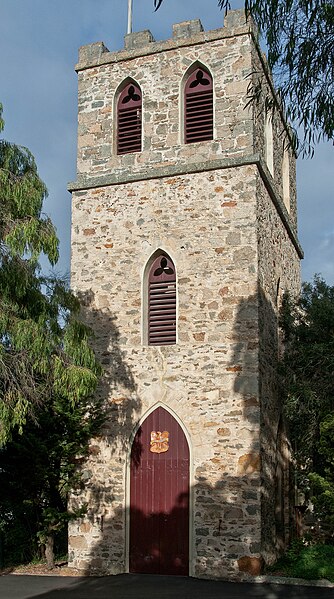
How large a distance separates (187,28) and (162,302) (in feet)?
18.5

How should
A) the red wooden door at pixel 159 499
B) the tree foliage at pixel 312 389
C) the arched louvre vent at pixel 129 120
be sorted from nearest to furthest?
the red wooden door at pixel 159 499 < the tree foliage at pixel 312 389 < the arched louvre vent at pixel 129 120

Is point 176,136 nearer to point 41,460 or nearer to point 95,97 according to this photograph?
point 95,97

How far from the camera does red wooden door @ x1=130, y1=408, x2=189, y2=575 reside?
13.7 metres

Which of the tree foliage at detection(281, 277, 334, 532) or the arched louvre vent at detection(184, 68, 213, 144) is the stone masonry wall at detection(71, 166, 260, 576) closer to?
the arched louvre vent at detection(184, 68, 213, 144)

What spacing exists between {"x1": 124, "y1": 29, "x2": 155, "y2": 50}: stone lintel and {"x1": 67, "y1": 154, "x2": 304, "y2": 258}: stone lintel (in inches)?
110

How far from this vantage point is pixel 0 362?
1117 centimetres

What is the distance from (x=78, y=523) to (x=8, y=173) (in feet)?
21.9

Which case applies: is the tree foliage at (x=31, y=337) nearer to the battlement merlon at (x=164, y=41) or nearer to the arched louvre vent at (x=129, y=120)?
the arched louvre vent at (x=129, y=120)

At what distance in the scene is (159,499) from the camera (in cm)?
1393

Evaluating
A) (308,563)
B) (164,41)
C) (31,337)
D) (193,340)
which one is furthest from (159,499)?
(164,41)

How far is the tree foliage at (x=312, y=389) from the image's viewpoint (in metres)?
14.0

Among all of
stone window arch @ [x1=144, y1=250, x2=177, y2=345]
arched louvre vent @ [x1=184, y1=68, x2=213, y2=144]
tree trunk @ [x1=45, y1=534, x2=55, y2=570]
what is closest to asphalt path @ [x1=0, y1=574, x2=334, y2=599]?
tree trunk @ [x1=45, y1=534, x2=55, y2=570]

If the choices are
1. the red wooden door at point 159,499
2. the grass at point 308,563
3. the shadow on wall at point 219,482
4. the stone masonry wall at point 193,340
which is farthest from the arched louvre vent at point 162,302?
the grass at point 308,563

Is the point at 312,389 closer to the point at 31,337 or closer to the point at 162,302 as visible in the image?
the point at 162,302
